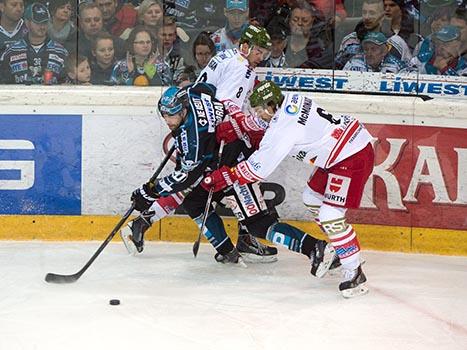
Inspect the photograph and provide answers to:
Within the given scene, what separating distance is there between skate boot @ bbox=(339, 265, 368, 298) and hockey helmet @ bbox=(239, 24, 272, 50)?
1399mm

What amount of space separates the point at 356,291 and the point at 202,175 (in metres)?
1.05

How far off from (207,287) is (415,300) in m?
1.04

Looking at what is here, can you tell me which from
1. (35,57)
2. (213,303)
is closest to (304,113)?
(213,303)

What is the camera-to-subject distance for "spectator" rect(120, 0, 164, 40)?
6262mm

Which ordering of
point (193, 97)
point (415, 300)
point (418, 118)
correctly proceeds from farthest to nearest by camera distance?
1. point (418, 118)
2. point (193, 97)
3. point (415, 300)

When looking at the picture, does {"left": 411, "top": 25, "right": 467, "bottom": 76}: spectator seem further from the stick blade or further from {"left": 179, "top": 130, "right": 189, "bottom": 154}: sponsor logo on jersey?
the stick blade

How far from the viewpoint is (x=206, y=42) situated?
20.6 ft

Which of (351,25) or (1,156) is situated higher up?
(351,25)

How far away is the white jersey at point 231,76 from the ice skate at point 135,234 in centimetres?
82

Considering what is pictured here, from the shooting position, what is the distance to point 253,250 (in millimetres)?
5852

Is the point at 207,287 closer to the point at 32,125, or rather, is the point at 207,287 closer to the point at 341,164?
the point at 341,164

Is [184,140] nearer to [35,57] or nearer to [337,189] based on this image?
[337,189]

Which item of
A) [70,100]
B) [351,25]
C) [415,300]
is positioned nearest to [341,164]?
[415,300]

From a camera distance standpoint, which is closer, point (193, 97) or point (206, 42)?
point (193, 97)
